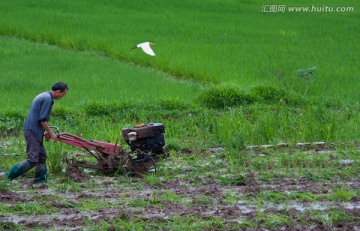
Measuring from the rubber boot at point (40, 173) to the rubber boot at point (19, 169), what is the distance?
2.2 inches

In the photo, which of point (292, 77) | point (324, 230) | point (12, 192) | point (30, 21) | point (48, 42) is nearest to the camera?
point (324, 230)

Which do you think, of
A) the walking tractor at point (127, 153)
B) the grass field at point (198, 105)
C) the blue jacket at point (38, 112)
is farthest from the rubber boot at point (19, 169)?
the walking tractor at point (127, 153)

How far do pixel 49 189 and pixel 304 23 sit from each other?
44.4ft

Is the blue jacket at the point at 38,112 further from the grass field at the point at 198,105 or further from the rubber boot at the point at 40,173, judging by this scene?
the grass field at the point at 198,105

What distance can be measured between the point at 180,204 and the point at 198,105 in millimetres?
5628

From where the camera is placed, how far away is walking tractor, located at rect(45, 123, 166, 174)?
784 cm

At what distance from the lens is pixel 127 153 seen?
7.94m

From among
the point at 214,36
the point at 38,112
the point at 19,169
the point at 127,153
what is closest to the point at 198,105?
the point at 127,153

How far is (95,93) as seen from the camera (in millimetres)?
12812

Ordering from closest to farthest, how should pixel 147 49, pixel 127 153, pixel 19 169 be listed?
pixel 19 169 → pixel 127 153 → pixel 147 49

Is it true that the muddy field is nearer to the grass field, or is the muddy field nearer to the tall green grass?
the grass field

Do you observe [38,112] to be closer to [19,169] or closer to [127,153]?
[19,169]

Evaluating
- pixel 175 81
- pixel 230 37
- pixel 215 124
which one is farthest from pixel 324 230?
pixel 230 37

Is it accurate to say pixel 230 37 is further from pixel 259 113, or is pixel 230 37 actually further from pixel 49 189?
pixel 49 189
